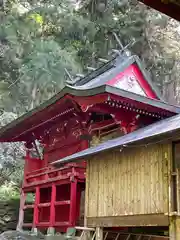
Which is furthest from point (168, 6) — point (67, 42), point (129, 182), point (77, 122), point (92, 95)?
point (67, 42)

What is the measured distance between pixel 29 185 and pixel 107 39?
642 inches

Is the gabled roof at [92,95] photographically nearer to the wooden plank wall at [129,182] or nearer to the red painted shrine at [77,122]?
the red painted shrine at [77,122]

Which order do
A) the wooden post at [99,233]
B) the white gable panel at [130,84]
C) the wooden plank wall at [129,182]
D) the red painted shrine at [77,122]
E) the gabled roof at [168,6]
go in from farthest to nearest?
the white gable panel at [130,84]
the red painted shrine at [77,122]
the wooden post at [99,233]
the wooden plank wall at [129,182]
the gabled roof at [168,6]

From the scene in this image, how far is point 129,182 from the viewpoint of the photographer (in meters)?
9.53

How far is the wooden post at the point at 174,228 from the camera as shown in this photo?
8117mm

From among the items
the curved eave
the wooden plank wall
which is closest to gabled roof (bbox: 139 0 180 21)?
the wooden plank wall

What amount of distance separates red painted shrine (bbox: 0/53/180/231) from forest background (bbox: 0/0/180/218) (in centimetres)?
932

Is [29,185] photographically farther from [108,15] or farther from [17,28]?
[108,15]

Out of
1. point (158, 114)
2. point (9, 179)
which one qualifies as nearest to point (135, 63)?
point (158, 114)

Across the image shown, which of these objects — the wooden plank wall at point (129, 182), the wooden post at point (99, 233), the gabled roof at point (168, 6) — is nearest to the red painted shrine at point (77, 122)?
the wooden plank wall at point (129, 182)

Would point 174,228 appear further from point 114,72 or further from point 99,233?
point 114,72

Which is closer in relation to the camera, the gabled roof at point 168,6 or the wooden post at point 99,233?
the gabled roof at point 168,6

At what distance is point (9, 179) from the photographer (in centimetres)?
2239

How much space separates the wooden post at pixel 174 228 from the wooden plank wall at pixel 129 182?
254 mm
